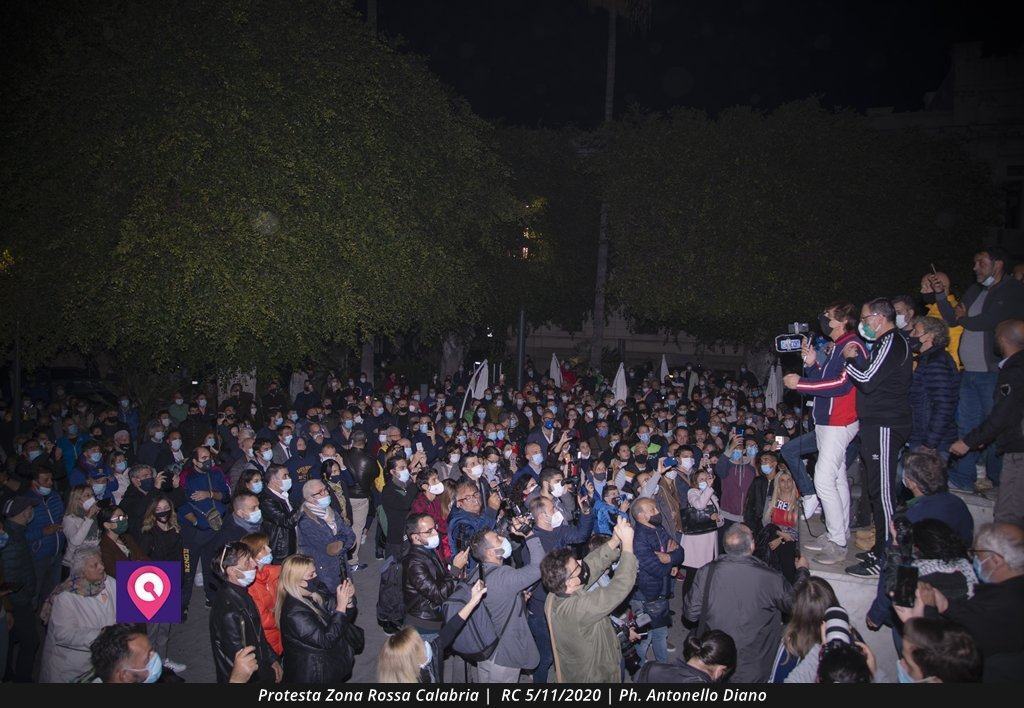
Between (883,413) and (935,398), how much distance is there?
61 centimetres

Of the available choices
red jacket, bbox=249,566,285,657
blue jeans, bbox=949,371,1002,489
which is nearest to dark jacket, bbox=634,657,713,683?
red jacket, bbox=249,566,285,657

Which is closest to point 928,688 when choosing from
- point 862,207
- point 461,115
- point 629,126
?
point 461,115

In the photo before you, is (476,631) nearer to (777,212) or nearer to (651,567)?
(651,567)

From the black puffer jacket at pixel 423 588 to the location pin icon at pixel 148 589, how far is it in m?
1.93

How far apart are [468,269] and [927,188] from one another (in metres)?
16.8

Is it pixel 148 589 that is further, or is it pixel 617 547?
pixel 148 589

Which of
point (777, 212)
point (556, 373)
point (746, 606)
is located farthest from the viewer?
point (777, 212)

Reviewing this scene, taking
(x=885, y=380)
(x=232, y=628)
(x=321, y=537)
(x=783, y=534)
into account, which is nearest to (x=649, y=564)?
(x=783, y=534)

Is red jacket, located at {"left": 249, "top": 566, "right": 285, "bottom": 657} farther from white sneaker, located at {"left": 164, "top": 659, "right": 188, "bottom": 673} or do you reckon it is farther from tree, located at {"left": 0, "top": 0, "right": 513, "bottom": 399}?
tree, located at {"left": 0, "top": 0, "right": 513, "bottom": 399}

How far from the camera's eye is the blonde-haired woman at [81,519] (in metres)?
6.99

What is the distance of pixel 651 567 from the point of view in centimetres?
622

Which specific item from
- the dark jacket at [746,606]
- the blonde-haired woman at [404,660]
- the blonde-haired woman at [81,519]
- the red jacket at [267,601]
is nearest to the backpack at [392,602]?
the red jacket at [267,601]

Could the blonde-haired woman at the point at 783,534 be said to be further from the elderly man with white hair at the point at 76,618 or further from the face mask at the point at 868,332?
the elderly man with white hair at the point at 76,618

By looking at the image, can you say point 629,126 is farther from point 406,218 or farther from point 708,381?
point 406,218
